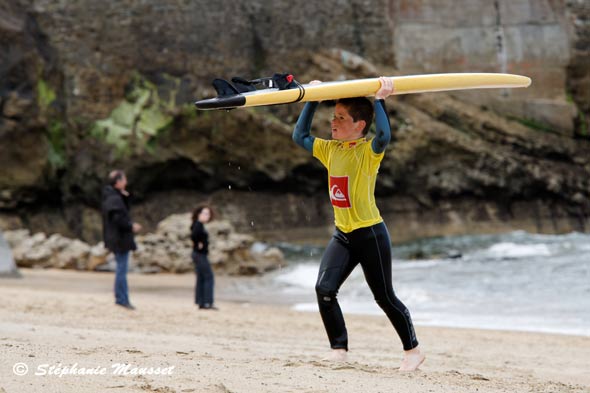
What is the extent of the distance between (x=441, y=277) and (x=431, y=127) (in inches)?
351

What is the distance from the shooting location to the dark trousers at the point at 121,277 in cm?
1007

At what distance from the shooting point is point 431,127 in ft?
77.9

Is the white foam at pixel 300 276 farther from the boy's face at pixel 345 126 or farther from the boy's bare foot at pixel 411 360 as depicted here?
the boy's face at pixel 345 126

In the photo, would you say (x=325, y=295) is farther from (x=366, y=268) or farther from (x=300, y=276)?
(x=300, y=276)

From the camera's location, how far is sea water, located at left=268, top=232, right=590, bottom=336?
1073 centimetres

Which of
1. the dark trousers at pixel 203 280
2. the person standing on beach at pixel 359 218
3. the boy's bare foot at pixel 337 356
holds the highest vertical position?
the person standing on beach at pixel 359 218

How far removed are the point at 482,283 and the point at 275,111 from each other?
989 centimetres

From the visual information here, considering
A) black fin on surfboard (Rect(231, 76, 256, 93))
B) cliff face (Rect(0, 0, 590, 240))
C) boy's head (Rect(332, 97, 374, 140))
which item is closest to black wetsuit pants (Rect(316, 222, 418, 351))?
boy's head (Rect(332, 97, 374, 140))

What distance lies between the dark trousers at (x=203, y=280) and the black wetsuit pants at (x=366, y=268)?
17.2 feet

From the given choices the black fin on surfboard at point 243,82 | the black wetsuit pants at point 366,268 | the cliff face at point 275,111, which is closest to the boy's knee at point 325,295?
the black wetsuit pants at point 366,268

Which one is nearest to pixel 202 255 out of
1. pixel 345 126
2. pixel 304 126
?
pixel 304 126

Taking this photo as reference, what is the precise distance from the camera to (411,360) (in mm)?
5367

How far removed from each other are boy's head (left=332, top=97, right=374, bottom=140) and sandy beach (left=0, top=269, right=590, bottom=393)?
1355 millimetres

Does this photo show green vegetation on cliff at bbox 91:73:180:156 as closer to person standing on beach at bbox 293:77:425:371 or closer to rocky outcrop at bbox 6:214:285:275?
rocky outcrop at bbox 6:214:285:275
